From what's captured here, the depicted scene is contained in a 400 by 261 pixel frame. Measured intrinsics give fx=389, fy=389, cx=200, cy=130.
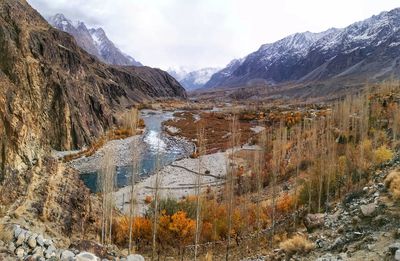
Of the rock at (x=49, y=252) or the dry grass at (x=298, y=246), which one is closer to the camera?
the rock at (x=49, y=252)

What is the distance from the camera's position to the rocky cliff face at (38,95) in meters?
25.7

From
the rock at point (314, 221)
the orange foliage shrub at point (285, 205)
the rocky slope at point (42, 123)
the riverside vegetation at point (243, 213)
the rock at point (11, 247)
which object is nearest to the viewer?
the rock at point (11, 247)

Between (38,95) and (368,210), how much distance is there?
55.7m

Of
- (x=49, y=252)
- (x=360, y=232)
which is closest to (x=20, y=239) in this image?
(x=49, y=252)

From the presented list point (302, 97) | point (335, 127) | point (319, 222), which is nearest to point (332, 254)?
point (319, 222)

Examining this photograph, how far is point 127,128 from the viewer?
95.1 meters

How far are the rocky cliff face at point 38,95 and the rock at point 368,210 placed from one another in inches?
747

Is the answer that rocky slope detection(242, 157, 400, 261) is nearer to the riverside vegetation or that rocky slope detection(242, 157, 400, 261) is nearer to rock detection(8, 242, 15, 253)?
the riverside vegetation

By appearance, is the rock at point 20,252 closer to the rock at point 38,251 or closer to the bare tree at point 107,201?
the rock at point 38,251

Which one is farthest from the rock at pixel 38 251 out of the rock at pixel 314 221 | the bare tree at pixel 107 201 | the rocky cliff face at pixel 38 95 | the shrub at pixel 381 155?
the shrub at pixel 381 155

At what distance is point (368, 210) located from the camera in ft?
52.9

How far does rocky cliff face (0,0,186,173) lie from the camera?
25.7 m

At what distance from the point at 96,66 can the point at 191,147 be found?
8352 centimetres

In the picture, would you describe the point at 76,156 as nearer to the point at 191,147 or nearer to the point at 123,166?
the point at 123,166
